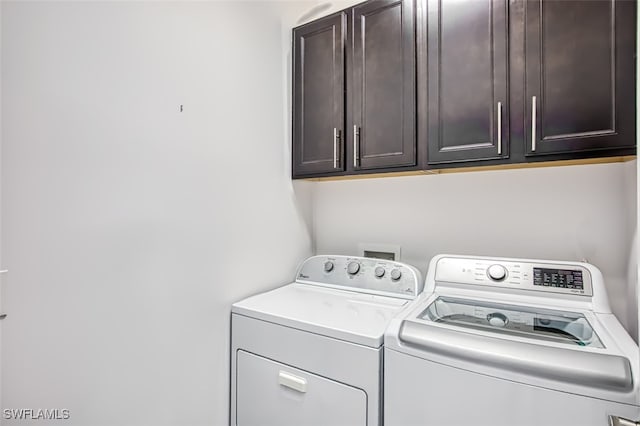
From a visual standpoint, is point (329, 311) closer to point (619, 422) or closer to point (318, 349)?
point (318, 349)

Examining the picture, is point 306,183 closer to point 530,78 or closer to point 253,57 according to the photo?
point 253,57

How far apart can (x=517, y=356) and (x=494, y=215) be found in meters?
0.84

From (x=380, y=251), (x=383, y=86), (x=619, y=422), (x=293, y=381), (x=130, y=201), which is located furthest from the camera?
(x=380, y=251)

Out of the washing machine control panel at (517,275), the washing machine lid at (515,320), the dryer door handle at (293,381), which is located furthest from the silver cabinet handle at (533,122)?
the dryer door handle at (293,381)

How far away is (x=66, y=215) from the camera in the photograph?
910mm

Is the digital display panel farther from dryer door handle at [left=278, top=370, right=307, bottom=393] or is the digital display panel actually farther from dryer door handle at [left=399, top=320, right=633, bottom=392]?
dryer door handle at [left=278, top=370, right=307, bottom=393]

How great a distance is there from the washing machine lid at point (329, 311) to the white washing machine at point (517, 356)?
4.0 inches

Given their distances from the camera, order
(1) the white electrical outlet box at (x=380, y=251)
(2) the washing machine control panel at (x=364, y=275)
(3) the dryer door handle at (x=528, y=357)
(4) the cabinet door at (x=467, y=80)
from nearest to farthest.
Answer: (3) the dryer door handle at (x=528, y=357) < (4) the cabinet door at (x=467, y=80) < (2) the washing machine control panel at (x=364, y=275) < (1) the white electrical outlet box at (x=380, y=251)

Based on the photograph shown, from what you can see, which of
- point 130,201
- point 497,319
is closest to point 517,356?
point 497,319

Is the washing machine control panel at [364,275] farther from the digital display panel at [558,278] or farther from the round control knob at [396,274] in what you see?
the digital display panel at [558,278]

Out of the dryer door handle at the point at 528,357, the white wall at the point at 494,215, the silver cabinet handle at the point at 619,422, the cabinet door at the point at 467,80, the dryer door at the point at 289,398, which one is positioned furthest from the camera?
the white wall at the point at 494,215

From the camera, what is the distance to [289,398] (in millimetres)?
1204

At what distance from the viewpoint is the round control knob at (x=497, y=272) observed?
1.31m

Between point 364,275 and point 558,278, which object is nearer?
point 558,278
